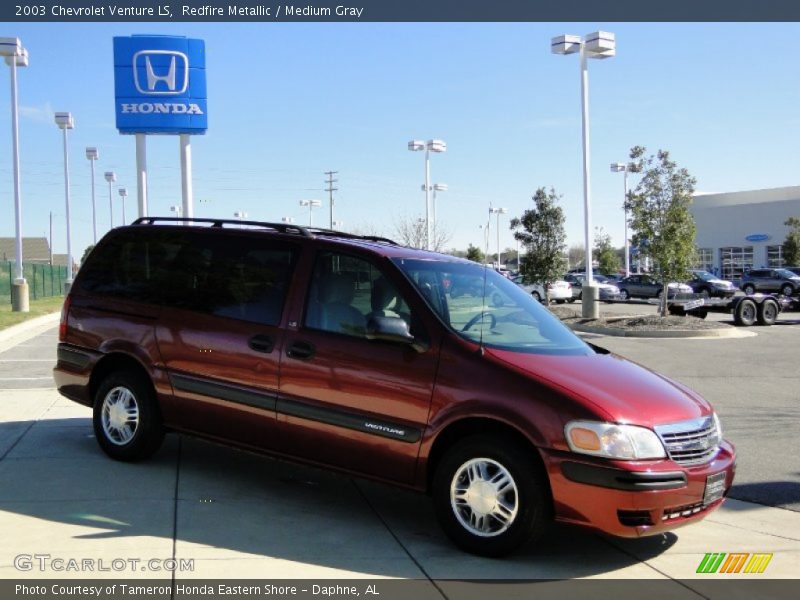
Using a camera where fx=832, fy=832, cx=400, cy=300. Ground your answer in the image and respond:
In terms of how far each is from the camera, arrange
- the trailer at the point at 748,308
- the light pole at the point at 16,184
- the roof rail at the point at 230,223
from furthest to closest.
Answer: the light pole at the point at 16,184, the trailer at the point at 748,308, the roof rail at the point at 230,223

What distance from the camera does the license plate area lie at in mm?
4883

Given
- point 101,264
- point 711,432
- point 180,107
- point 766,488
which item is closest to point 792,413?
point 766,488

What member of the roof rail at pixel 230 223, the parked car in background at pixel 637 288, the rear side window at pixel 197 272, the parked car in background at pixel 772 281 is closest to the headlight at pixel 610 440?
the rear side window at pixel 197 272

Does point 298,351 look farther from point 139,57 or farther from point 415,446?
point 139,57

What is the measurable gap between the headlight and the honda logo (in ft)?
53.7

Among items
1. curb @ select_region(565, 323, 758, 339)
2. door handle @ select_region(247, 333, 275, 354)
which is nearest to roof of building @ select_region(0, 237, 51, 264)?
curb @ select_region(565, 323, 758, 339)

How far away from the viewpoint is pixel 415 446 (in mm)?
5082

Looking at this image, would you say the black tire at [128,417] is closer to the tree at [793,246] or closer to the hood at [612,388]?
the hood at [612,388]

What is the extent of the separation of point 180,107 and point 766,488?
15.6 meters

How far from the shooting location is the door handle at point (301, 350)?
555 centimetres

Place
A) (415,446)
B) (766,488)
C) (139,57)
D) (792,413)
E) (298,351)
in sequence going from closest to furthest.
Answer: (415,446) < (298,351) < (766,488) < (792,413) < (139,57)

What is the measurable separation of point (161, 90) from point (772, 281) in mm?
35129

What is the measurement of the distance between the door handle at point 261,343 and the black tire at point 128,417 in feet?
3.83

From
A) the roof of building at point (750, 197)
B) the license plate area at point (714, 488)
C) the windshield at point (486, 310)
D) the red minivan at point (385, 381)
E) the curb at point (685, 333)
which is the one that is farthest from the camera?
the roof of building at point (750, 197)
